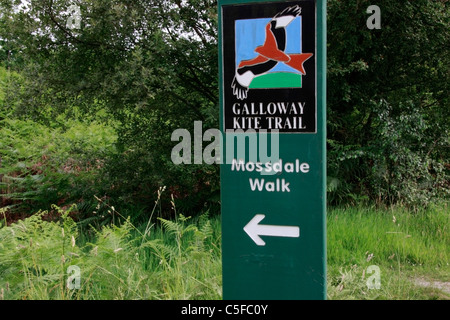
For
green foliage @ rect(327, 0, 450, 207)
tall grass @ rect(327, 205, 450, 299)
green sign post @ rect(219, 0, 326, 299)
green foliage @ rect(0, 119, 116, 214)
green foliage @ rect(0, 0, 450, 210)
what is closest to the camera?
green sign post @ rect(219, 0, 326, 299)

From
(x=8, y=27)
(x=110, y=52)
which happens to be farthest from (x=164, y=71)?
(x=8, y=27)

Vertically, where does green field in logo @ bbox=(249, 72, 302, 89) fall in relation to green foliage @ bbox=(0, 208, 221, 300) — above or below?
above

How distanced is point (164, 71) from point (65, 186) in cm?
332

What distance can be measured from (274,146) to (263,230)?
1.96 feet

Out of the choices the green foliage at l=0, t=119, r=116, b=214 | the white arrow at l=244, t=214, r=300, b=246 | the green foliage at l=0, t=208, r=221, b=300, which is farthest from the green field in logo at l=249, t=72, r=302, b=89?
the green foliage at l=0, t=119, r=116, b=214

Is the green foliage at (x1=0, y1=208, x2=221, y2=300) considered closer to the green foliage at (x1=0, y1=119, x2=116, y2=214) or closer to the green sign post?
the green sign post

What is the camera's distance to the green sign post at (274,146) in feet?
11.0

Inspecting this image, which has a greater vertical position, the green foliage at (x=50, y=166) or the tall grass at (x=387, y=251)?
the green foliage at (x=50, y=166)

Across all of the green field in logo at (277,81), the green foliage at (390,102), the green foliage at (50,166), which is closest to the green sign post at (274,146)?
the green field in logo at (277,81)

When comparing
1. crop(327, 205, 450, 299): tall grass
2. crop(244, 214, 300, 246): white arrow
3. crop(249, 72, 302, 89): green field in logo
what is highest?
crop(249, 72, 302, 89): green field in logo

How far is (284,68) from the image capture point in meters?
3.40

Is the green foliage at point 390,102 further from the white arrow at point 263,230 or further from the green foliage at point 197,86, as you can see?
the white arrow at point 263,230

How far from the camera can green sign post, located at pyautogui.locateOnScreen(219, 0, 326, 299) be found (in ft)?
11.0
